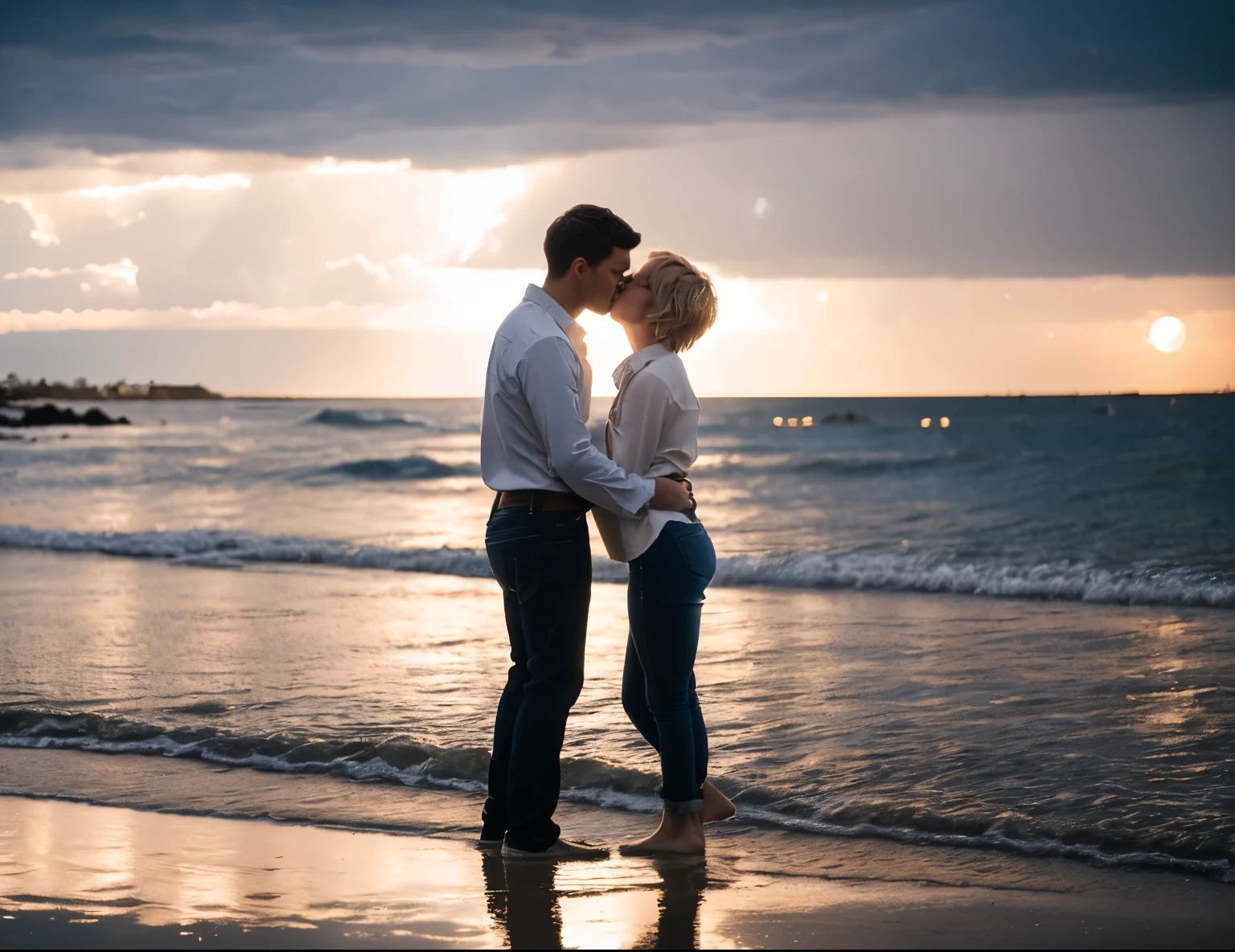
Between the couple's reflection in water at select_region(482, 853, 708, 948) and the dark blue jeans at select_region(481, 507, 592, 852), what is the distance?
16cm

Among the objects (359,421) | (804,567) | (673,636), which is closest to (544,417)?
(673,636)

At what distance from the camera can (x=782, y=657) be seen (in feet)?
22.8

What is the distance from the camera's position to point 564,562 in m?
3.48

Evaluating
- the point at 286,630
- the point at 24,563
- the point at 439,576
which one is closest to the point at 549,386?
the point at 286,630

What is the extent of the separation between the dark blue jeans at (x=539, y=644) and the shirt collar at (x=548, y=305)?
22.8 inches

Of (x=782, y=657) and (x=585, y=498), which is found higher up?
(x=585, y=498)

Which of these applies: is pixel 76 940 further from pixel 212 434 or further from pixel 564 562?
pixel 212 434

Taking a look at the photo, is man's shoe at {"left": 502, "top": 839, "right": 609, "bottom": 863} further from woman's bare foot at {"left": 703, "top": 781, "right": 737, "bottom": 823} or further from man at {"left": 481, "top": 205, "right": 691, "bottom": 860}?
woman's bare foot at {"left": 703, "top": 781, "right": 737, "bottom": 823}

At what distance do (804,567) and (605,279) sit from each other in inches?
326

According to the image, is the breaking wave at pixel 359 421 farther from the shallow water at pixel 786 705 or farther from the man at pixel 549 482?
the man at pixel 549 482

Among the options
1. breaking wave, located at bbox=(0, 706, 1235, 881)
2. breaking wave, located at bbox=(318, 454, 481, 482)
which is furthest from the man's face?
breaking wave, located at bbox=(318, 454, 481, 482)

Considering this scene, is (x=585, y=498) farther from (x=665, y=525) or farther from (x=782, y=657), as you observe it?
(x=782, y=657)

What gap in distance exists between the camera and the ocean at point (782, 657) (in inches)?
172

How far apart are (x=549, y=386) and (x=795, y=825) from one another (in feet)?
6.00
